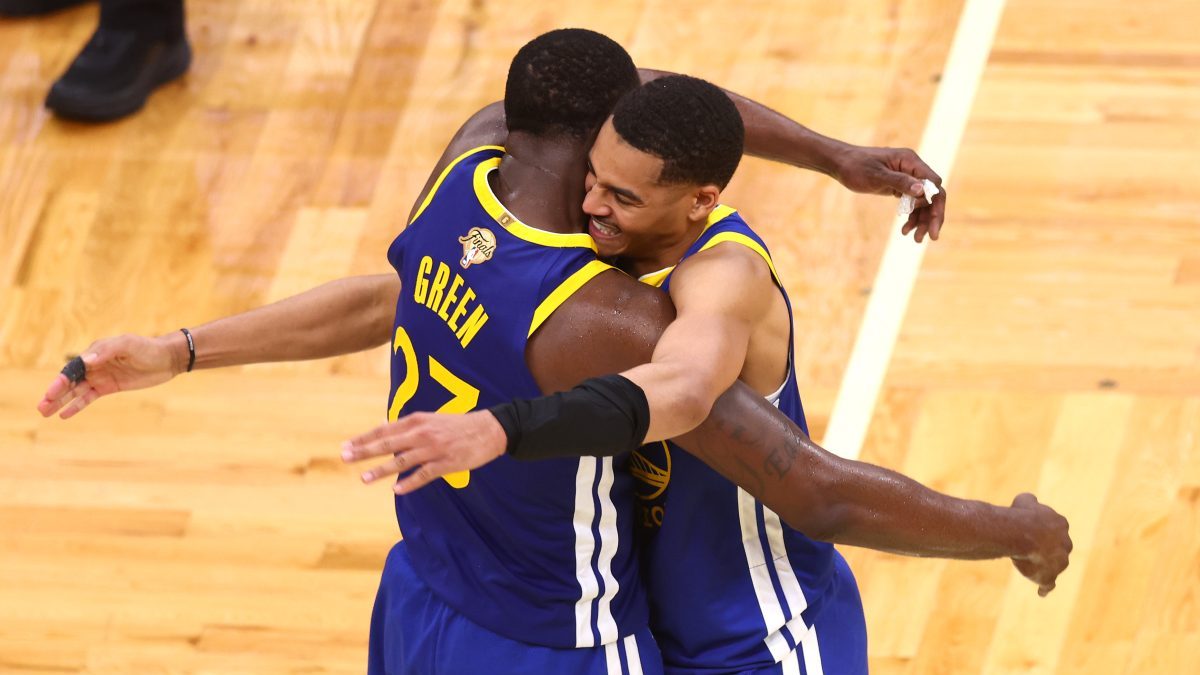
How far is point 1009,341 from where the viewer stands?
14.4 feet

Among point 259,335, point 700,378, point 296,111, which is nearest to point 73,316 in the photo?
point 296,111

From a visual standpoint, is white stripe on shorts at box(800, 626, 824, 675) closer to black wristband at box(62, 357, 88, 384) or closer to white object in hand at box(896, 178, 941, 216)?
white object in hand at box(896, 178, 941, 216)

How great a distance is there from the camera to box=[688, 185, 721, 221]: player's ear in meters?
2.37

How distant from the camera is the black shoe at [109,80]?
519cm

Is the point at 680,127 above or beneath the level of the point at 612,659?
above

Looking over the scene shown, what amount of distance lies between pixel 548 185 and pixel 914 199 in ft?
2.39

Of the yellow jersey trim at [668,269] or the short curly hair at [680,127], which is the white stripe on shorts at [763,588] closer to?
the yellow jersey trim at [668,269]

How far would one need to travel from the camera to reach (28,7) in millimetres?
5652

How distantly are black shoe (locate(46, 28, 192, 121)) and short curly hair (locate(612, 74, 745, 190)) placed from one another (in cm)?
327

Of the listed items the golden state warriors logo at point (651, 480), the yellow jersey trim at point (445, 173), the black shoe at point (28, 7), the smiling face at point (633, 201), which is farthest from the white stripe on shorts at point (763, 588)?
the black shoe at point (28, 7)

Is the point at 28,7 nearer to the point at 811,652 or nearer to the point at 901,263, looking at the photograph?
the point at 901,263

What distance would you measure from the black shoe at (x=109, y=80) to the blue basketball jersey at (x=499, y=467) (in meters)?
2.95

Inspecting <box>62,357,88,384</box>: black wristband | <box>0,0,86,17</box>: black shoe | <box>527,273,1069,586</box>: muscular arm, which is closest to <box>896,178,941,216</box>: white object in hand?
<box>527,273,1069,586</box>: muscular arm

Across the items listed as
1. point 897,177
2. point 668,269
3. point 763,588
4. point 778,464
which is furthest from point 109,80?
point 778,464
